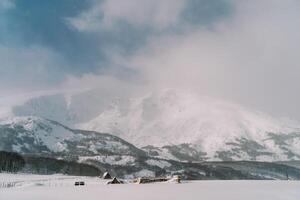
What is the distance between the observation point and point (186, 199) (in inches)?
2447

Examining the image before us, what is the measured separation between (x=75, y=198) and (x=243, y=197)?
24.2 m

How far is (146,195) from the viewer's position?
6738 centimetres

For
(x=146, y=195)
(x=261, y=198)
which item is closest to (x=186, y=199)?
(x=146, y=195)

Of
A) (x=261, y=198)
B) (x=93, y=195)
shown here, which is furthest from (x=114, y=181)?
(x=261, y=198)

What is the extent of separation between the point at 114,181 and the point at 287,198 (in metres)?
61.0

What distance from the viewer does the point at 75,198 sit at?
63219mm

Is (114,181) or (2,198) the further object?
(114,181)

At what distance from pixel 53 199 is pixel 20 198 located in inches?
188

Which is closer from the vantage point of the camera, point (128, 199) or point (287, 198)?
point (128, 199)

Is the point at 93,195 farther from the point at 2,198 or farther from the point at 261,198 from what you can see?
the point at 261,198

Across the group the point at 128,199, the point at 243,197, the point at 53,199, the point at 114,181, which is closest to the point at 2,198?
the point at 53,199

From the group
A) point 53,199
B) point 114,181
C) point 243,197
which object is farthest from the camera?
point 114,181

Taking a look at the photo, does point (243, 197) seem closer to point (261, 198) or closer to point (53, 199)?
point (261, 198)

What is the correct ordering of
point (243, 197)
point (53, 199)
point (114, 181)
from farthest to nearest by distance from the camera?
point (114, 181)
point (243, 197)
point (53, 199)
